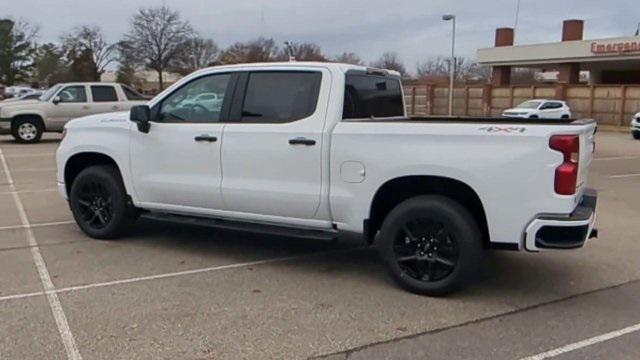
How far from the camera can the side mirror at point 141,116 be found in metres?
5.96

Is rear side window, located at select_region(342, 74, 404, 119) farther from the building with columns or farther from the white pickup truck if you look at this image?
the building with columns

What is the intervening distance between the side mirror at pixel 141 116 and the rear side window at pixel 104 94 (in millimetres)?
14010

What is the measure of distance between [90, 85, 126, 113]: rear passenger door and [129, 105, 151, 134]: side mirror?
13.8 meters

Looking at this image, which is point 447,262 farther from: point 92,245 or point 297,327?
point 92,245

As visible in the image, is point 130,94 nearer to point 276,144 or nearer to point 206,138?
point 206,138

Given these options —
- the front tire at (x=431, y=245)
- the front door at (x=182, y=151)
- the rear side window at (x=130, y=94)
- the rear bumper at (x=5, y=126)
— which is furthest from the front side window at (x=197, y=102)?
the rear bumper at (x=5, y=126)

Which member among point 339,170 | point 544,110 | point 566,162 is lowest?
point 544,110

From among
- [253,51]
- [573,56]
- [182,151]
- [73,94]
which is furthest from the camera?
[253,51]

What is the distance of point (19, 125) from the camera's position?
1852 cm

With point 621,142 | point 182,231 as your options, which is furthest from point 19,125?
point 621,142

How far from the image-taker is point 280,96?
5.57 meters

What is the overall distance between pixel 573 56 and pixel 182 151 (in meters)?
37.5

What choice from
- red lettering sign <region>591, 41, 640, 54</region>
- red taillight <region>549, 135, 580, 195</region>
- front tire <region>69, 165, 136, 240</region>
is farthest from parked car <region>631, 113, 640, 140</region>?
front tire <region>69, 165, 136, 240</region>

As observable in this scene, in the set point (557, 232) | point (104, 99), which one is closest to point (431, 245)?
point (557, 232)
